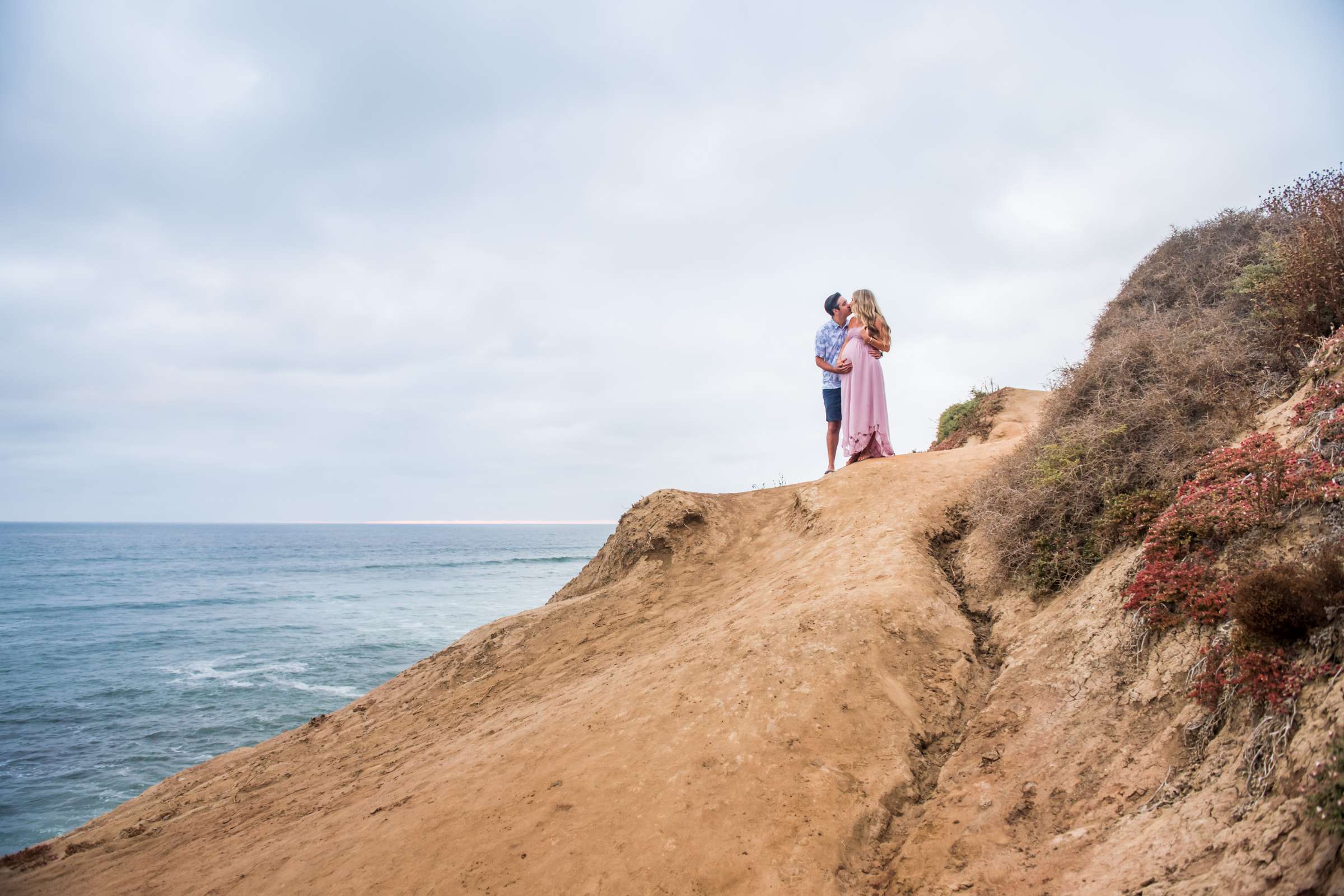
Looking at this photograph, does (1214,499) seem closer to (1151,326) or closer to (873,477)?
(1151,326)

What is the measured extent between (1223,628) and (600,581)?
941 cm

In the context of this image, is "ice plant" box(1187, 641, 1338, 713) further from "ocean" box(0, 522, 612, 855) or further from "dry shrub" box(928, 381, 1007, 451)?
"ocean" box(0, 522, 612, 855)

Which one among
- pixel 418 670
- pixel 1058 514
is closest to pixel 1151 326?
pixel 1058 514

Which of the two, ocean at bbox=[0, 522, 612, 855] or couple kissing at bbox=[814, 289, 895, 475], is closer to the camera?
couple kissing at bbox=[814, 289, 895, 475]

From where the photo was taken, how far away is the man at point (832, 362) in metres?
11.4

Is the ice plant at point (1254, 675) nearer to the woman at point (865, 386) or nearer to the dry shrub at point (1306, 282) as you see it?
the dry shrub at point (1306, 282)

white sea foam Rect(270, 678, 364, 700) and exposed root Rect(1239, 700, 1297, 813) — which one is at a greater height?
exposed root Rect(1239, 700, 1297, 813)

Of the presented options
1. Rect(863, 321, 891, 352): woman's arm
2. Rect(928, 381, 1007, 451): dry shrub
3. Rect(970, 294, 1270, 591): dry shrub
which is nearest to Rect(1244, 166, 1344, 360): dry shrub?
Rect(970, 294, 1270, 591): dry shrub

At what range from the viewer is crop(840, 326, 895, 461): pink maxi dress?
10.9 m

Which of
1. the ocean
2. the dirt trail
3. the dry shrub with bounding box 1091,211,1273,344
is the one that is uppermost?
the dry shrub with bounding box 1091,211,1273,344

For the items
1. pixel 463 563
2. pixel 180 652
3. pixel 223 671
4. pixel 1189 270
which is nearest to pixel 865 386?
pixel 1189 270

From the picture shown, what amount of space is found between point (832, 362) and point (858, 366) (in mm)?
756

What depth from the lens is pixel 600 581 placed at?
1228cm

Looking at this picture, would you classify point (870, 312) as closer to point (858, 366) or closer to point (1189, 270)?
point (858, 366)
